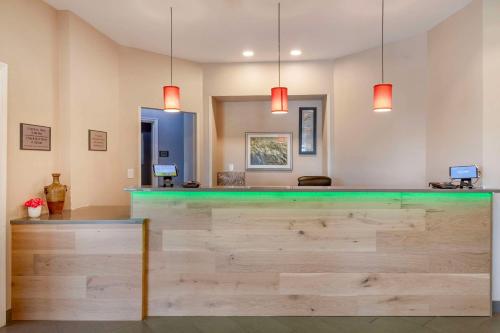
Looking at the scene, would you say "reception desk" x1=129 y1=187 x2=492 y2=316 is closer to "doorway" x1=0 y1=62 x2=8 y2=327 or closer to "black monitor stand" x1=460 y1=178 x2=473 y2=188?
"black monitor stand" x1=460 y1=178 x2=473 y2=188

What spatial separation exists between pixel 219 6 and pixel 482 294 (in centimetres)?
360

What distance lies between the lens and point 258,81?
4.83m

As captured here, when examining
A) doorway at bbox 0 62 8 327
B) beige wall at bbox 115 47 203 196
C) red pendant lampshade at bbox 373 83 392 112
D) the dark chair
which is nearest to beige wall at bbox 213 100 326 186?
beige wall at bbox 115 47 203 196

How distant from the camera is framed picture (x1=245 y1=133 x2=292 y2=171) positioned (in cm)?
520

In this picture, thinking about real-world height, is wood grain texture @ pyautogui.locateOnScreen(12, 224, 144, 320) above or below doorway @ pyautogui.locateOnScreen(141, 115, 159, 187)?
below

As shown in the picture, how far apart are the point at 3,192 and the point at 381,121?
4221mm

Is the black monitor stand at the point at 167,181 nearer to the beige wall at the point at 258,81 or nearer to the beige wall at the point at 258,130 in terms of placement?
the beige wall at the point at 258,81

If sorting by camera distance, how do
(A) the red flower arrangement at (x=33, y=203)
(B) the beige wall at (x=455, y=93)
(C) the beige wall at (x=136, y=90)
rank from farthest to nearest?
(C) the beige wall at (x=136, y=90)
(B) the beige wall at (x=455, y=93)
(A) the red flower arrangement at (x=33, y=203)

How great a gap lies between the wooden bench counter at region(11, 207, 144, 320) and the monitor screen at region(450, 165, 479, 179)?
2784 millimetres

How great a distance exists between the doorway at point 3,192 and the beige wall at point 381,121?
12.9 feet

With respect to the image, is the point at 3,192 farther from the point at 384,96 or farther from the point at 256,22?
the point at 384,96

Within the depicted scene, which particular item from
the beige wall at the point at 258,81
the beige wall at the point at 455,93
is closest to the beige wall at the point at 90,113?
the beige wall at the point at 258,81

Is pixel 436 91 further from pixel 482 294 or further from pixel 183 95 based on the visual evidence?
pixel 183 95

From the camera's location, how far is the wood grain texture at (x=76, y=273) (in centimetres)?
266
